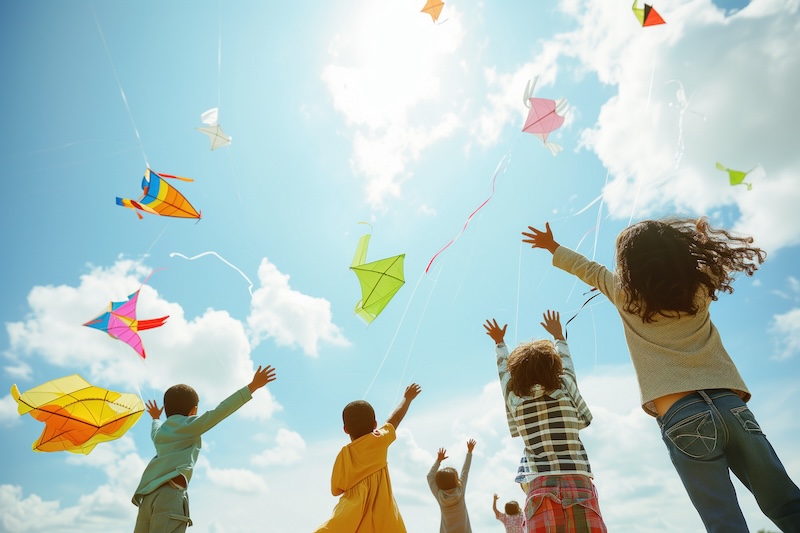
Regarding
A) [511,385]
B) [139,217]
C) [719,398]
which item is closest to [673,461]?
[719,398]

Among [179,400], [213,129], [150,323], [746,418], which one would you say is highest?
[213,129]

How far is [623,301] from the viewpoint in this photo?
260 cm

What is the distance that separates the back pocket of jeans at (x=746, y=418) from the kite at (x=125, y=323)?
21.8ft

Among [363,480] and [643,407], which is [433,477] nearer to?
[363,480]

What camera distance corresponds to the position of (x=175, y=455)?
414 cm

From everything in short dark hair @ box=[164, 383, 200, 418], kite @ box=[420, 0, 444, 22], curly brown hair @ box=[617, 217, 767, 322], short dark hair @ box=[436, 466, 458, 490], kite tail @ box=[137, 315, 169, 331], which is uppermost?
kite @ box=[420, 0, 444, 22]

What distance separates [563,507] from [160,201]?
6.51 metres

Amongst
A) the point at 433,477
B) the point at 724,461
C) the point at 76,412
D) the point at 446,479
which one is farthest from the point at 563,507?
the point at 76,412

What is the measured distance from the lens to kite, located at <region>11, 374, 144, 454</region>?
16.7 ft

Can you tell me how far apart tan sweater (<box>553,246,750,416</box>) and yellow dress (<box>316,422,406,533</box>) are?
7.04 ft

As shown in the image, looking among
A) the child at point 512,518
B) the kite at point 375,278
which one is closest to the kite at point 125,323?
the kite at point 375,278

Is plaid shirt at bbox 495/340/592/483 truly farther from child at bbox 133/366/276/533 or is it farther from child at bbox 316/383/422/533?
child at bbox 133/366/276/533

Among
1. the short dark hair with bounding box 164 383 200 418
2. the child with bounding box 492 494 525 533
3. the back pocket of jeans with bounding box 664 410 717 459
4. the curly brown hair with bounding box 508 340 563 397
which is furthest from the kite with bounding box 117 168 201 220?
the back pocket of jeans with bounding box 664 410 717 459

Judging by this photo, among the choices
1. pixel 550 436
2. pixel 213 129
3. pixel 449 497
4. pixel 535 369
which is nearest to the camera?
pixel 550 436
